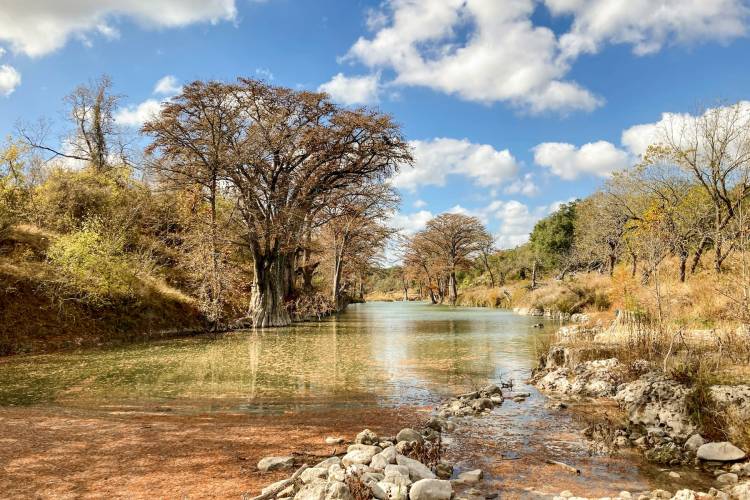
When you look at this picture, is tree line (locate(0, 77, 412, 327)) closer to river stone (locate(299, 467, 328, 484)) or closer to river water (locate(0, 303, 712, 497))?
river water (locate(0, 303, 712, 497))

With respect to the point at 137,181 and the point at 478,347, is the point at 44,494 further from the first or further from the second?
the point at 137,181

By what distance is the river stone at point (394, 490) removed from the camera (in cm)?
479

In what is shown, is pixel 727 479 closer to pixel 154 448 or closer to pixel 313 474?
pixel 313 474

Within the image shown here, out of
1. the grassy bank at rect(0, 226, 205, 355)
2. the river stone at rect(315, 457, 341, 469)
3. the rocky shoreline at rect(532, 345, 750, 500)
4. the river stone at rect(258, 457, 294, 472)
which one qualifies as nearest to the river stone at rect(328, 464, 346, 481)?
the river stone at rect(315, 457, 341, 469)

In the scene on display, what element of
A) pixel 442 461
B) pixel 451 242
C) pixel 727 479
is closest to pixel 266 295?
pixel 442 461

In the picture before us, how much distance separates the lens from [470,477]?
5.70 metres

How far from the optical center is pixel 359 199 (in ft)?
132

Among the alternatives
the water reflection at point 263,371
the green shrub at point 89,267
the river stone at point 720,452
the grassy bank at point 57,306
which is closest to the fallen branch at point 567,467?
the river stone at point 720,452

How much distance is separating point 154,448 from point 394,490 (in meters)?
3.48

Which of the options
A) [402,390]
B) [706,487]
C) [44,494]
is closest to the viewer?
[44,494]

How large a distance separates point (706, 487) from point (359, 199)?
35.5 meters

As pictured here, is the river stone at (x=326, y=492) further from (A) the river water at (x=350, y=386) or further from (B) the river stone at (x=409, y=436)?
(B) the river stone at (x=409, y=436)

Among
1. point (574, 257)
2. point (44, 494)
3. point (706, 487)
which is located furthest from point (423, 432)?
point (574, 257)

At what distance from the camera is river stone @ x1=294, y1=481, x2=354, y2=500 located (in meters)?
4.51
